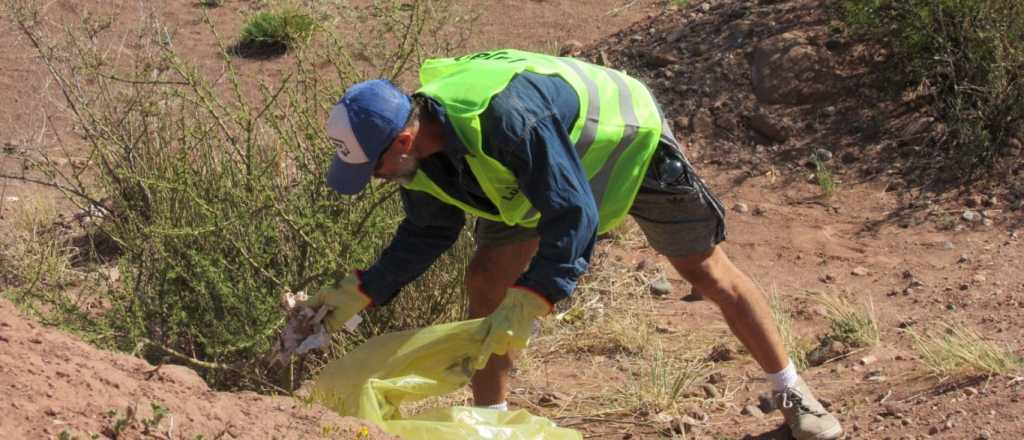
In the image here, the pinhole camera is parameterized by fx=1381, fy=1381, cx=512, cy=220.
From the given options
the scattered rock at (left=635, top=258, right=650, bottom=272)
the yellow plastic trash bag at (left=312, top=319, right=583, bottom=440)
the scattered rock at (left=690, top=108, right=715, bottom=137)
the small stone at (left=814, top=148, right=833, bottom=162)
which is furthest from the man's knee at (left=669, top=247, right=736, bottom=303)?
the scattered rock at (left=690, top=108, right=715, bottom=137)

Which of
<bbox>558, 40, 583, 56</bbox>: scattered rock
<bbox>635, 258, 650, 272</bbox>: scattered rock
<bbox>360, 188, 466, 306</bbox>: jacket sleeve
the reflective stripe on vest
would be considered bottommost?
<bbox>558, 40, 583, 56</bbox>: scattered rock

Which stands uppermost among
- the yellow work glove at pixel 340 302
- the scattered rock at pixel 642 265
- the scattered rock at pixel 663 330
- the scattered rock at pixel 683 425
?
the yellow work glove at pixel 340 302

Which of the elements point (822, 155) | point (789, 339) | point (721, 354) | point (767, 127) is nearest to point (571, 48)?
point (767, 127)

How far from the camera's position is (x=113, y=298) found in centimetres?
441

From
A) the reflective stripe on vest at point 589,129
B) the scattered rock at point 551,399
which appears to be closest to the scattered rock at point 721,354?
the scattered rock at point 551,399

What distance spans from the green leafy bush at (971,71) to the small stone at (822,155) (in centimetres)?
45

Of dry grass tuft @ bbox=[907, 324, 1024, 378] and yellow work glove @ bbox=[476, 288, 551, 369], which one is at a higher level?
yellow work glove @ bbox=[476, 288, 551, 369]

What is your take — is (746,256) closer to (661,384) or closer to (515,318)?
(661,384)

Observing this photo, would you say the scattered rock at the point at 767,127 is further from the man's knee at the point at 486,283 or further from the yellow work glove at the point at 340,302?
the yellow work glove at the point at 340,302

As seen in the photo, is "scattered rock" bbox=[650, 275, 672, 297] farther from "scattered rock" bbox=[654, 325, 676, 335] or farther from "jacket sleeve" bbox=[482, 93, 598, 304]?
"jacket sleeve" bbox=[482, 93, 598, 304]

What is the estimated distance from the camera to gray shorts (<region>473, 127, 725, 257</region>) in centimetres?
356

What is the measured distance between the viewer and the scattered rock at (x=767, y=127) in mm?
6961

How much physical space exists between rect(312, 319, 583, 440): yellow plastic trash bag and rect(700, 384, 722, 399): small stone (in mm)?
1153

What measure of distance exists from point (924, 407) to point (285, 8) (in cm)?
549
